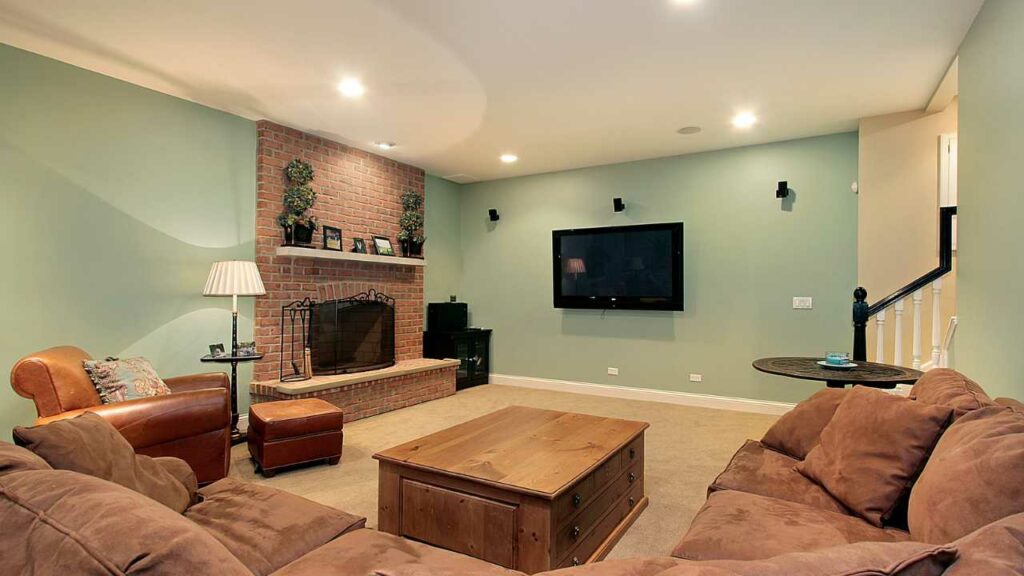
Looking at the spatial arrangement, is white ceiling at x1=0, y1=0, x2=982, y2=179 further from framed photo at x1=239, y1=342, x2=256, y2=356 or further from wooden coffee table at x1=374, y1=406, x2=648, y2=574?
wooden coffee table at x1=374, y1=406, x2=648, y2=574

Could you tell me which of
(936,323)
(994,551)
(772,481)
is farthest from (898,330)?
(994,551)

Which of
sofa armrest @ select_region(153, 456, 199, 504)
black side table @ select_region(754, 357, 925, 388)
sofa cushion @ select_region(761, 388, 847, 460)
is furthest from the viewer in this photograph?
black side table @ select_region(754, 357, 925, 388)

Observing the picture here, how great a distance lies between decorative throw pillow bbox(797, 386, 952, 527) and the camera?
161 centimetres

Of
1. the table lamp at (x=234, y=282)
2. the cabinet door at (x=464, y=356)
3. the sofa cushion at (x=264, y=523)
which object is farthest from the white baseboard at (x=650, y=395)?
the sofa cushion at (x=264, y=523)

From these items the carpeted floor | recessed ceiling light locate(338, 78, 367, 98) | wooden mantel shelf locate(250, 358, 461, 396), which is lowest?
the carpeted floor

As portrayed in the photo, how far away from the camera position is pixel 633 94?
3863mm

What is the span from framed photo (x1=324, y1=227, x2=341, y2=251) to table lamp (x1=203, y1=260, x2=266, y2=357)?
3.36 feet

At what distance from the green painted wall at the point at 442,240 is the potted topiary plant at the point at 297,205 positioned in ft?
6.30

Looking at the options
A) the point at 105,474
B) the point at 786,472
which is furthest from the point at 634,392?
the point at 105,474

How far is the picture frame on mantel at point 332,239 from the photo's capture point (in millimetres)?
4980

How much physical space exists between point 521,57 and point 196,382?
298 cm

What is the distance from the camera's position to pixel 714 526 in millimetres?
1621

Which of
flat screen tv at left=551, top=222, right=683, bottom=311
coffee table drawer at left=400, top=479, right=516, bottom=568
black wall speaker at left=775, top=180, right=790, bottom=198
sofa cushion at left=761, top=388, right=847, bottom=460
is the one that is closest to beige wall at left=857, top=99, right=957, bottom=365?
black wall speaker at left=775, top=180, right=790, bottom=198

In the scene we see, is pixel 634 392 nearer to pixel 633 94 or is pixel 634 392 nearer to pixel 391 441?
pixel 391 441
